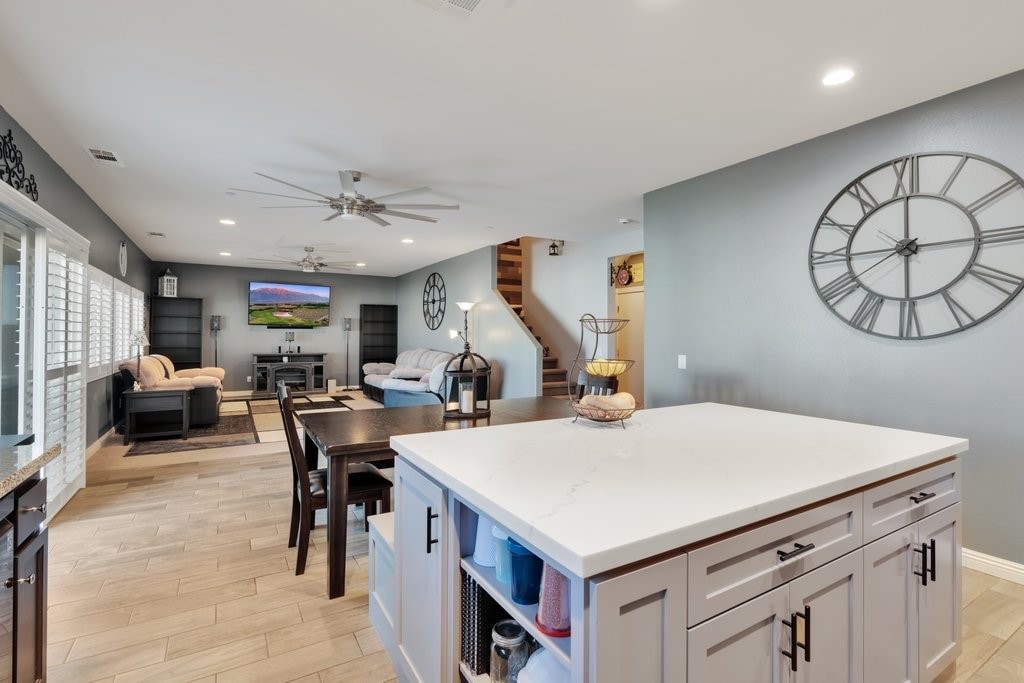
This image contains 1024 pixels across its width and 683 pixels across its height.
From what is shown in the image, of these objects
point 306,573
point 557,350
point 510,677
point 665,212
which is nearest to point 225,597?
point 306,573

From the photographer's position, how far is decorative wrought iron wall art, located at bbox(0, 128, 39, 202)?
2715 mm

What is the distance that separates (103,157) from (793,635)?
468 cm

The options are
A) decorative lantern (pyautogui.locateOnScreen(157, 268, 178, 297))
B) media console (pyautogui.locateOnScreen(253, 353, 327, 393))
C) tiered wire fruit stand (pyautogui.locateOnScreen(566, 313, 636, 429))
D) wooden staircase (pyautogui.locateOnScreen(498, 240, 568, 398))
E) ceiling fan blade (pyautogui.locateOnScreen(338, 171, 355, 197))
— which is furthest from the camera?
media console (pyautogui.locateOnScreen(253, 353, 327, 393))

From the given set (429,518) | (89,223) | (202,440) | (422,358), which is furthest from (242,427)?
(429,518)

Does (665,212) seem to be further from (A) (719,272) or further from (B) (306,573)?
(B) (306,573)

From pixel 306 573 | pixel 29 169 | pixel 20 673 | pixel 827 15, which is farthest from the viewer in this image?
pixel 29 169

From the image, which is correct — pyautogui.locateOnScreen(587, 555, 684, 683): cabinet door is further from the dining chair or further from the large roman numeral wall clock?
the large roman numeral wall clock

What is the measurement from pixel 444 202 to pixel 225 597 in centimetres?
355

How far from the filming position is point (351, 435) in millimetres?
2312

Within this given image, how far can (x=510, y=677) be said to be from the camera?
1.14 m

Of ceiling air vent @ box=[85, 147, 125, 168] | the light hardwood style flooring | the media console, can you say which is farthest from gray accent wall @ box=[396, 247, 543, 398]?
ceiling air vent @ box=[85, 147, 125, 168]

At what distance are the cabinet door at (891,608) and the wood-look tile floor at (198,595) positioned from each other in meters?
1.55

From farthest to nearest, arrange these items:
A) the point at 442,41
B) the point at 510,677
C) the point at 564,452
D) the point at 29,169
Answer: the point at 29,169
the point at 442,41
the point at 564,452
the point at 510,677

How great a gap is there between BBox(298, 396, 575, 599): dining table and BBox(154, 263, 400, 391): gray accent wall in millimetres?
7849
